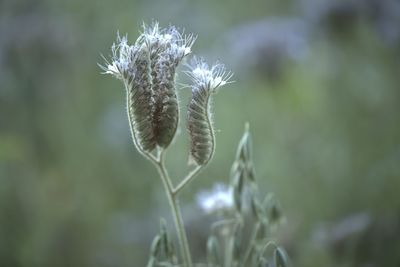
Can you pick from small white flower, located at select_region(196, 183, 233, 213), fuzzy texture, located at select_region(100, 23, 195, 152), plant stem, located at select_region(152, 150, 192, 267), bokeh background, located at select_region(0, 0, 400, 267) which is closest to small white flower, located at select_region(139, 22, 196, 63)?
fuzzy texture, located at select_region(100, 23, 195, 152)

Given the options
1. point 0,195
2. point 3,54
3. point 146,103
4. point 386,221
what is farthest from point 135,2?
point 146,103

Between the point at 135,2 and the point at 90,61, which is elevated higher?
the point at 135,2

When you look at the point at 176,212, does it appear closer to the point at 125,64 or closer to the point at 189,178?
the point at 189,178

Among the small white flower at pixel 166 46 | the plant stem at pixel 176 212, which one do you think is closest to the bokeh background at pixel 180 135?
the plant stem at pixel 176 212

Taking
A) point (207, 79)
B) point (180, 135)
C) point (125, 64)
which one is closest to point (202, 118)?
point (207, 79)

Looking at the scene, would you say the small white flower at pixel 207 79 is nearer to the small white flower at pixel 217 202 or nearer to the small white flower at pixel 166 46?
the small white flower at pixel 166 46

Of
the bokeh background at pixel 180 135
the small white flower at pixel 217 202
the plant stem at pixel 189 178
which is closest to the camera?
the plant stem at pixel 189 178

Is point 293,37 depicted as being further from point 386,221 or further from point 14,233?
point 14,233

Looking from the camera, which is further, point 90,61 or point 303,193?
point 90,61

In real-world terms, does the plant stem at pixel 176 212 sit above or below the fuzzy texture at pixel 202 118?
below
